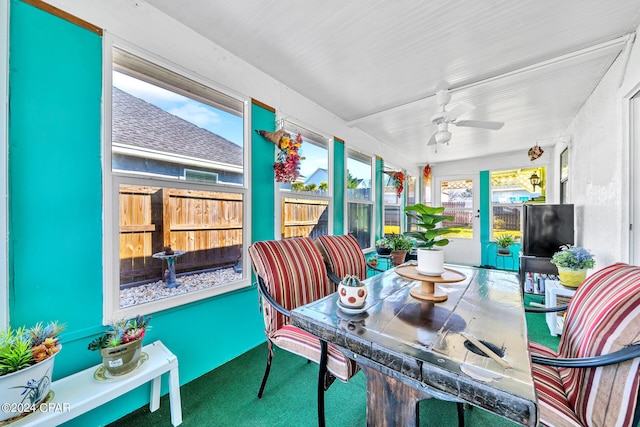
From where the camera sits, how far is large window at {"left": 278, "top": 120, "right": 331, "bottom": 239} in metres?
2.72

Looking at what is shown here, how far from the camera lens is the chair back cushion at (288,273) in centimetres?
166

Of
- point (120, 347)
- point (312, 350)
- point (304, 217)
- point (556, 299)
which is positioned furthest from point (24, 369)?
point (556, 299)

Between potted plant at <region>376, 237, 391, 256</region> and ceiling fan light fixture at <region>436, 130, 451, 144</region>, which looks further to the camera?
potted plant at <region>376, 237, 391, 256</region>

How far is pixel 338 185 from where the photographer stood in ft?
11.2

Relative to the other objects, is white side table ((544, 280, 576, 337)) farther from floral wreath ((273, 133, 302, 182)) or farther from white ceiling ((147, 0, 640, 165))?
floral wreath ((273, 133, 302, 182))

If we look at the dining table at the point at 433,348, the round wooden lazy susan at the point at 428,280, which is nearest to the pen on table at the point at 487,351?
the dining table at the point at 433,348

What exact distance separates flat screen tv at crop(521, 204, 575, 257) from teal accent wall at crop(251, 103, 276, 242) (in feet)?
11.7

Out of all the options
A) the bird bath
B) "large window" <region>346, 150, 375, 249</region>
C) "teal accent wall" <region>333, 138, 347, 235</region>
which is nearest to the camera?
the bird bath

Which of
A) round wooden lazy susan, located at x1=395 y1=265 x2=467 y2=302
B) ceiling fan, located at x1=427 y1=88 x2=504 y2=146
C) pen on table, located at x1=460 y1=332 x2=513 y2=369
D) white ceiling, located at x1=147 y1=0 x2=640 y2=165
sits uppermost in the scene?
white ceiling, located at x1=147 y1=0 x2=640 y2=165

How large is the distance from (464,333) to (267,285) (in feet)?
3.76

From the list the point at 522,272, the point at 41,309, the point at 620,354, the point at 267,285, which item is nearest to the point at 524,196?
the point at 522,272

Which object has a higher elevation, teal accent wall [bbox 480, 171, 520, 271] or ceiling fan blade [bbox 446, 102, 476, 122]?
ceiling fan blade [bbox 446, 102, 476, 122]

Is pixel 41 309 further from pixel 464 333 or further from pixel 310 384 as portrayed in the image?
pixel 464 333

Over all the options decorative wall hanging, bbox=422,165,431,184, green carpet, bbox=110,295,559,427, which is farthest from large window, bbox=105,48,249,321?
decorative wall hanging, bbox=422,165,431,184
